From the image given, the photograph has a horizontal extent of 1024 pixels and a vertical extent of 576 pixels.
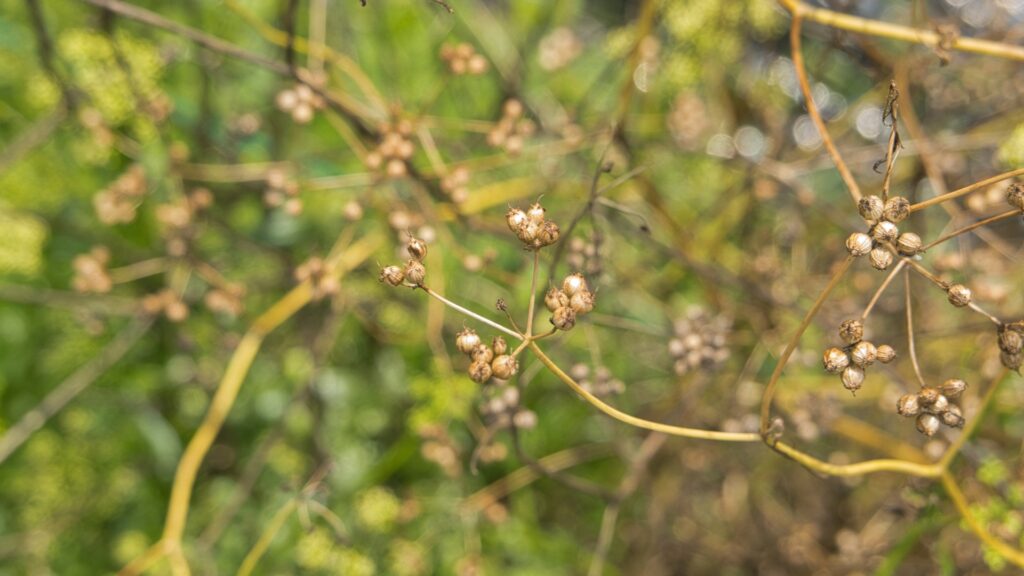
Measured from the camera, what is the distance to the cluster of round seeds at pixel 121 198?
5.82 ft

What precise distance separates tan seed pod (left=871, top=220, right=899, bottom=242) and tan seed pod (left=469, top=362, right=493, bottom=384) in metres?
0.50

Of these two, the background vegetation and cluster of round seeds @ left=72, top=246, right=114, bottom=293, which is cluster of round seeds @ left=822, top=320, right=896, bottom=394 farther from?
cluster of round seeds @ left=72, top=246, right=114, bottom=293

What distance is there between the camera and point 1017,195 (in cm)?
97

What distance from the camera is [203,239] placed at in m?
2.07

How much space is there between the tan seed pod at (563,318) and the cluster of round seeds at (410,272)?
17 centimetres

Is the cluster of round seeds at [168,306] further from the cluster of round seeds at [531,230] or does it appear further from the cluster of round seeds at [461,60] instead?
the cluster of round seeds at [531,230]

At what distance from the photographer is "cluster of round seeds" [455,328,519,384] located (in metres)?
0.95

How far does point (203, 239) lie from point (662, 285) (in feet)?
4.11

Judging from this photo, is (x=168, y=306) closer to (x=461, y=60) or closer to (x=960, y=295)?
(x=461, y=60)

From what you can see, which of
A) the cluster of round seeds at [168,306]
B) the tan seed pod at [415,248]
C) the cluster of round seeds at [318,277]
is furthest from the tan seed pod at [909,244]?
the cluster of round seeds at [168,306]

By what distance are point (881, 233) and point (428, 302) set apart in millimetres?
1238

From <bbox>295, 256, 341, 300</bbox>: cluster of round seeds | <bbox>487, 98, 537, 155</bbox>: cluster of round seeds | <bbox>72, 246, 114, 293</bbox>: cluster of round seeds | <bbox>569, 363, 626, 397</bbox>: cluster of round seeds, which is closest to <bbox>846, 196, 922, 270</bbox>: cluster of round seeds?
<bbox>569, 363, 626, 397</bbox>: cluster of round seeds

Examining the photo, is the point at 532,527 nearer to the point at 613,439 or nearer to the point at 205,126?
the point at 613,439

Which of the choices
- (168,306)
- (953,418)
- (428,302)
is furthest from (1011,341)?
(168,306)
